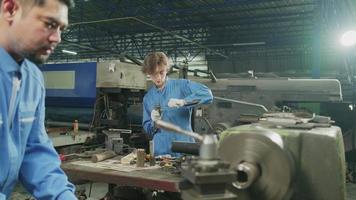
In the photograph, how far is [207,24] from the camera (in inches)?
294

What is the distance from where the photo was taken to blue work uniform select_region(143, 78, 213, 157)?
7.46 ft

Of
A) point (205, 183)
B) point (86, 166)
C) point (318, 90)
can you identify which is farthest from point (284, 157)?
point (318, 90)

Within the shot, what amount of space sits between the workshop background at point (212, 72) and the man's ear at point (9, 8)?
0.59 m

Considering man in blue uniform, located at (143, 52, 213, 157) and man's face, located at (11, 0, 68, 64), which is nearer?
man's face, located at (11, 0, 68, 64)

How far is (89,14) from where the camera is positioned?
283 inches

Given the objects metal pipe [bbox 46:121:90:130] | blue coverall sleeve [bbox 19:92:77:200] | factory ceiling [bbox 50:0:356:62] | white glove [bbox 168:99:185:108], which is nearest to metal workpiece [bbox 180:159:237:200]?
blue coverall sleeve [bbox 19:92:77:200]

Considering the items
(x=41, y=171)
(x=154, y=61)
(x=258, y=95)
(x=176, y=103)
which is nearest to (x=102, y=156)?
(x=176, y=103)

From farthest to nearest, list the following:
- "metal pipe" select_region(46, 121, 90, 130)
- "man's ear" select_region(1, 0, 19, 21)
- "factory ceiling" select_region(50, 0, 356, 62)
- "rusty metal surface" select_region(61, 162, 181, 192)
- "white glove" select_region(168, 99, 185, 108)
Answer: "factory ceiling" select_region(50, 0, 356, 62)
"metal pipe" select_region(46, 121, 90, 130)
"white glove" select_region(168, 99, 185, 108)
"rusty metal surface" select_region(61, 162, 181, 192)
"man's ear" select_region(1, 0, 19, 21)

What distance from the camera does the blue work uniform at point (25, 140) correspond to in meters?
0.86

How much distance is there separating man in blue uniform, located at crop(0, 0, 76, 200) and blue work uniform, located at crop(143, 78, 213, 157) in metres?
1.30

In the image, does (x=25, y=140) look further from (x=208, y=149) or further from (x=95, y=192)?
(x=95, y=192)

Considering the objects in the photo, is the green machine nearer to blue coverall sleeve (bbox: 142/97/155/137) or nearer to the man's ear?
the man's ear

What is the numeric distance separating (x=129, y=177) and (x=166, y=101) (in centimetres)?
78

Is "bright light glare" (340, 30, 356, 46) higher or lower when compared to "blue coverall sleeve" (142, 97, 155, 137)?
higher
